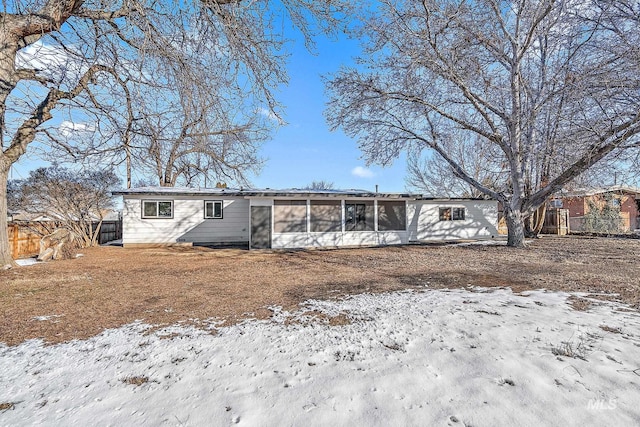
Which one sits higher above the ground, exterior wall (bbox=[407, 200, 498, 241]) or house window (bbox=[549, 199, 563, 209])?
house window (bbox=[549, 199, 563, 209])

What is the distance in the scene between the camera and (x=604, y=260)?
8102mm

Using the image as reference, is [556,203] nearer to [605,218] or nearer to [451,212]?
[605,218]

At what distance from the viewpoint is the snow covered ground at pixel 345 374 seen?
6.02 ft

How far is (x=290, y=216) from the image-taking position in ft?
40.9

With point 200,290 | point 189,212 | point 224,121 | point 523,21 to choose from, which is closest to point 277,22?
point 224,121

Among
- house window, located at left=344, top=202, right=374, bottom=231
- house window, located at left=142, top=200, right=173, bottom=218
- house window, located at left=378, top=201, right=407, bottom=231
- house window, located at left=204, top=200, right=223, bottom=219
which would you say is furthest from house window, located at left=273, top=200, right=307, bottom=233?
house window, located at left=142, top=200, right=173, bottom=218

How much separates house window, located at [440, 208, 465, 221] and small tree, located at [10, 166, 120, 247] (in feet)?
49.4

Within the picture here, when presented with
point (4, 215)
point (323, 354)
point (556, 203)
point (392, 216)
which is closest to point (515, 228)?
point (392, 216)

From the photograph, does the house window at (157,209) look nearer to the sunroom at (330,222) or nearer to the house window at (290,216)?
the sunroom at (330,222)

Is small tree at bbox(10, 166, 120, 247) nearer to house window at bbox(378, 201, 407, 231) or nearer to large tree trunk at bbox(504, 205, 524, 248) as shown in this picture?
house window at bbox(378, 201, 407, 231)

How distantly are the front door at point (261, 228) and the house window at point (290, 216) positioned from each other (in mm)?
283

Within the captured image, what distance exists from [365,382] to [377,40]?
1088 cm

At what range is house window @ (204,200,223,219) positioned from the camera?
13.8m

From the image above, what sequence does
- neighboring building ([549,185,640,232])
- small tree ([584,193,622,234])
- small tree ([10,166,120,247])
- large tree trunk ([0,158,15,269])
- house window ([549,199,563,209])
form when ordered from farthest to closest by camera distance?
house window ([549,199,563,209]) < neighboring building ([549,185,640,232]) < small tree ([584,193,622,234]) < small tree ([10,166,120,247]) < large tree trunk ([0,158,15,269])
